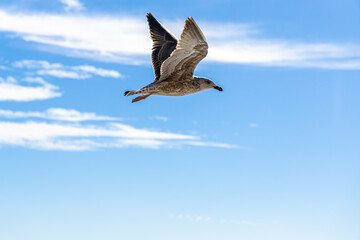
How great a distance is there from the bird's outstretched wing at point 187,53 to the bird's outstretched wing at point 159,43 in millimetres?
1848

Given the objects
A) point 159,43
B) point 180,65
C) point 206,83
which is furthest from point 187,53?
point 159,43

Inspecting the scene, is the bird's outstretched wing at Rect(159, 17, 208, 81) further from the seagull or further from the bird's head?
the bird's head

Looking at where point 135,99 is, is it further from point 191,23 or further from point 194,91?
point 191,23

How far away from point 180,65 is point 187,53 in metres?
0.76

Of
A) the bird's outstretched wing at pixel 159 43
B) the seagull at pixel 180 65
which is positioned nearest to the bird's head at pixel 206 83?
the seagull at pixel 180 65

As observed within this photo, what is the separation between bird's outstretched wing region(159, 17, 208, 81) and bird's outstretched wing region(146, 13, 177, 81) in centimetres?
185

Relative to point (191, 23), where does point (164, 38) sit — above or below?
above

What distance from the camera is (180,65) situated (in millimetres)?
17719

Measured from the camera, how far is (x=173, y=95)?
18.8 m

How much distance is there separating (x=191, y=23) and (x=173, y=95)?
144 inches

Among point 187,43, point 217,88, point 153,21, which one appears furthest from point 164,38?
point 187,43

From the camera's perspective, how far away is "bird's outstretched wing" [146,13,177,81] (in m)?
20.2

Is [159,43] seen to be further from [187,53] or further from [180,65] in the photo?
[187,53]

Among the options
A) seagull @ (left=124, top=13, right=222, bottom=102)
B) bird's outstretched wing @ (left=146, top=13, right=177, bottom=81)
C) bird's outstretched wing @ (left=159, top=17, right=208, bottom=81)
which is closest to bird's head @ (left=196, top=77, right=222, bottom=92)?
seagull @ (left=124, top=13, right=222, bottom=102)
